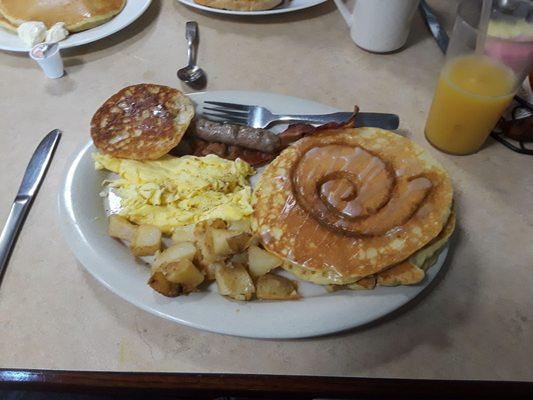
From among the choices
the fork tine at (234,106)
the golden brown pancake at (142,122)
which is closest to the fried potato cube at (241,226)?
the golden brown pancake at (142,122)

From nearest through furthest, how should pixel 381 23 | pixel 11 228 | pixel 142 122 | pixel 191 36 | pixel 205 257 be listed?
1. pixel 205 257
2. pixel 11 228
3. pixel 142 122
4. pixel 381 23
5. pixel 191 36

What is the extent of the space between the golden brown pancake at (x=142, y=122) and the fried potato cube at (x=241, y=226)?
35cm

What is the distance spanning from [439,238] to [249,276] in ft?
1.62

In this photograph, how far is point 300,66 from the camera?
6.00 ft

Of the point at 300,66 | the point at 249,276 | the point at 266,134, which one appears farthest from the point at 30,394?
the point at 300,66

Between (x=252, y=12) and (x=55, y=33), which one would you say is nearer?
(x=55, y=33)

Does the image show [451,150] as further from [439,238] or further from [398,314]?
[398,314]

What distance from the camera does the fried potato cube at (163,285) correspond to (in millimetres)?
1021

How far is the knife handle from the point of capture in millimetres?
1216

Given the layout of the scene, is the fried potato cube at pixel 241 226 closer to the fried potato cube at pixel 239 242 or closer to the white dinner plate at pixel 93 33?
the fried potato cube at pixel 239 242

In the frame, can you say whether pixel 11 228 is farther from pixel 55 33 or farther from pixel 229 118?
pixel 55 33

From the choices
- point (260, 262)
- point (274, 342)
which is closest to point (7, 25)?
point (260, 262)

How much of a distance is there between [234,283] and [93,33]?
135 centimetres

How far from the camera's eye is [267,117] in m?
1.49
